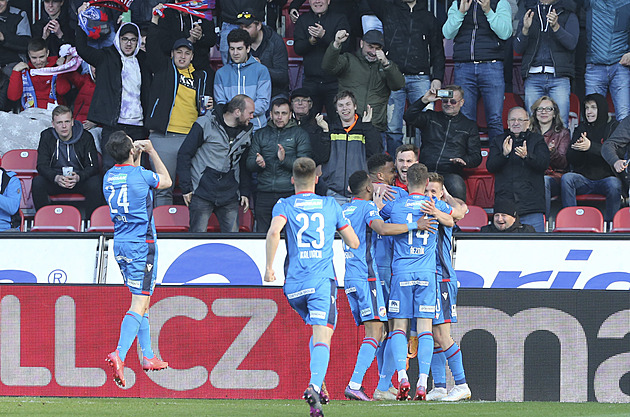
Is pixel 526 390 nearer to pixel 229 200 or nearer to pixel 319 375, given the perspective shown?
pixel 319 375

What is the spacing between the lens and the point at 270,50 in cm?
1264

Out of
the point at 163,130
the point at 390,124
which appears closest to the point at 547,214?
the point at 390,124

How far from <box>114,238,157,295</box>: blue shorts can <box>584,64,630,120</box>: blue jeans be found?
21.9 feet

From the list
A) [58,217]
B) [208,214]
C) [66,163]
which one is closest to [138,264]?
[208,214]

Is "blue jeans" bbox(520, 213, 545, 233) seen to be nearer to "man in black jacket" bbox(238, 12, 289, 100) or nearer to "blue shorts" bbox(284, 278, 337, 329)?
"man in black jacket" bbox(238, 12, 289, 100)

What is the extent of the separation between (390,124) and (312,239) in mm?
5344

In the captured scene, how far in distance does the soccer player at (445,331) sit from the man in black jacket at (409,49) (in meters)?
3.93

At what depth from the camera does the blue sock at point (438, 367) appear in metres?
8.26

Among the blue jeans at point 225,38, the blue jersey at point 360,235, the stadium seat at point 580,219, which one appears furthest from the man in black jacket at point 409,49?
the blue jersey at point 360,235

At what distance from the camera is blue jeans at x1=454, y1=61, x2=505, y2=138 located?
12273 millimetres

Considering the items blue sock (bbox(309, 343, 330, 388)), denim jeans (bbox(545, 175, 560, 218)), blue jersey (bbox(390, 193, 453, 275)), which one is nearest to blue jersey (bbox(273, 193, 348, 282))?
blue sock (bbox(309, 343, 330, 388))

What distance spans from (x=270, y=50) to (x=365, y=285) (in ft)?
17.9

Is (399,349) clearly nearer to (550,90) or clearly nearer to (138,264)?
(138,264)

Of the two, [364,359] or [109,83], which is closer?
[364,359]
